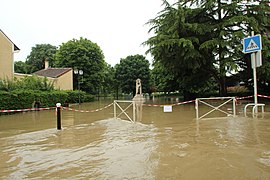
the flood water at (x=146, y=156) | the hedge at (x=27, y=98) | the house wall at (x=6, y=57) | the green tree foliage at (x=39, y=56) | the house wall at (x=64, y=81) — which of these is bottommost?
the flood water at (x=146, y=156)

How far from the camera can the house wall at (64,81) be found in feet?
112

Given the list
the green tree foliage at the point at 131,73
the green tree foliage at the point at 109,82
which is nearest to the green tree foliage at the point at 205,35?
the green tree foliage at the point at 131,73

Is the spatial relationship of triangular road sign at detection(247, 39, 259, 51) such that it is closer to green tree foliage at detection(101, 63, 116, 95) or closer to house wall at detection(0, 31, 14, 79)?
house wall at detection(0, 31, 14, 79)

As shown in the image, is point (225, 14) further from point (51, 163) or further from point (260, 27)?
point (51, 163)

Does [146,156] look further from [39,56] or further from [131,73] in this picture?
[39,56]

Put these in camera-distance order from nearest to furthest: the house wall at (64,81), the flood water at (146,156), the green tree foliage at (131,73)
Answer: the flood water at (146,156) < the house wall at (64,81) < the green tree foliage at (131,73)

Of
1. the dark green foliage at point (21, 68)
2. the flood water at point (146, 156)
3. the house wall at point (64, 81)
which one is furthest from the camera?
the dark green foliage at point (21, 68)

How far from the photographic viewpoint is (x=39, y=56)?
2398 inches

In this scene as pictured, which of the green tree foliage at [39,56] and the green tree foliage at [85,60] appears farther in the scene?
the green tree foliage at [39,56]

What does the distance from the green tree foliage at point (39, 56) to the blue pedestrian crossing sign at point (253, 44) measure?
5444 cm

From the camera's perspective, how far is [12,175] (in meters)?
4.25

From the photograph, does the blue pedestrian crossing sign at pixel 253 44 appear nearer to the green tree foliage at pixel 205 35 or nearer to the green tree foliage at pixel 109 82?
the green tree foliage at pixel 205 35

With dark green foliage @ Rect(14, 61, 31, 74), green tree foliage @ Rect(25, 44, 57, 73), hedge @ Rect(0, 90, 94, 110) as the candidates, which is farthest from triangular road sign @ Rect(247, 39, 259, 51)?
green tree foliage @ Rect(25, 44, 57, 73)

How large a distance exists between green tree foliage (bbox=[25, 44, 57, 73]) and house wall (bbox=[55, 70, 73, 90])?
24.5 m
